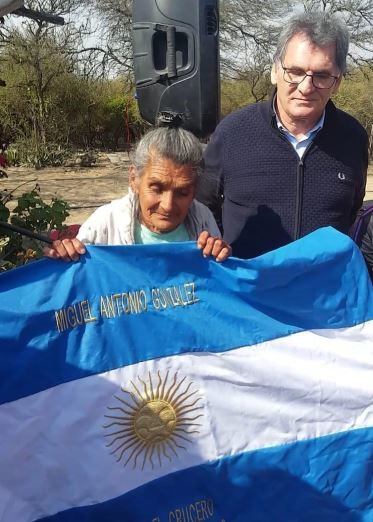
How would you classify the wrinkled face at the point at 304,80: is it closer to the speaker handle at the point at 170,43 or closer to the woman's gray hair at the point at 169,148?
the woman's gray hair at the point at 169,148

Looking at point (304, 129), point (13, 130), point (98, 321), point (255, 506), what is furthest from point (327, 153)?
point (13, 130)

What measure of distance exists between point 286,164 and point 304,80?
36cm

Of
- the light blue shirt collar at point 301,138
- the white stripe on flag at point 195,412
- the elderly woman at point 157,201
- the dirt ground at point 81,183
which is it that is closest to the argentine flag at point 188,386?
the white stripe on flag at point 195,412

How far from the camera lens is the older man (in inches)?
101

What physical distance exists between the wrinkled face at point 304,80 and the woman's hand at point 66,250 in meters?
1.07

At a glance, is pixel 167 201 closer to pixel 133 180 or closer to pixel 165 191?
pixel 165 191

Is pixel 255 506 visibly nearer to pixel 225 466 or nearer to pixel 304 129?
pixel 225 466

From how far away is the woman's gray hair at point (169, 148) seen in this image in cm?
225

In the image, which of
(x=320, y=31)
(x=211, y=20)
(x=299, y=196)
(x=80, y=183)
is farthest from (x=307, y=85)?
(x=80, y=183)

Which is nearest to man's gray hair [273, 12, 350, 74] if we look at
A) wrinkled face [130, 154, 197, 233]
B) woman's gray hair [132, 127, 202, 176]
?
woman's gray hair [132, 127, 202, 176]

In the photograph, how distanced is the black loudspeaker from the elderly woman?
2066 millimetres

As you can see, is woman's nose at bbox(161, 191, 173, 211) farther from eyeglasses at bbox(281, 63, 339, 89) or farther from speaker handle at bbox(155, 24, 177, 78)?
speaker handle at bbox(155, 24, 177, 78)

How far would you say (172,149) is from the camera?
2.25m

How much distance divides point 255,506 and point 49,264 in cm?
117
